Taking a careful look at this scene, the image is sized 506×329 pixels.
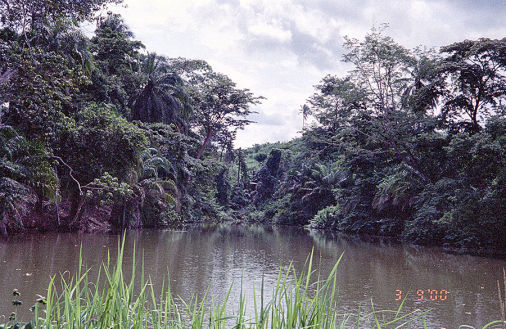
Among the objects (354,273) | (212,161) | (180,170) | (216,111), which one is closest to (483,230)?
(354,273)

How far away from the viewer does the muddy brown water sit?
4.72m

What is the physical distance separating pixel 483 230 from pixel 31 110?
10.9 m

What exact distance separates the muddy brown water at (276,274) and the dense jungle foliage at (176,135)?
5.85 ft

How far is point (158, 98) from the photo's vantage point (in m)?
19.1

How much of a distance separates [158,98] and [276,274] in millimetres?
13966

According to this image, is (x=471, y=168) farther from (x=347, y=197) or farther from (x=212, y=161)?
(x=212, y=161)

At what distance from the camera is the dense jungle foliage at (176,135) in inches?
342

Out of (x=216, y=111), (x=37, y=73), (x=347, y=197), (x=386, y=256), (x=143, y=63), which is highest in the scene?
(x=143, y=63)

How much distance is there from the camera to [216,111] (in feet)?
78.9

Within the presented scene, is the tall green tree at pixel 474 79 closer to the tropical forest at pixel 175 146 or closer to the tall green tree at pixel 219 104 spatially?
the tropical forest at pixel 175 146

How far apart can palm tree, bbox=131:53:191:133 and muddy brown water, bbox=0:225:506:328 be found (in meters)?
9.60

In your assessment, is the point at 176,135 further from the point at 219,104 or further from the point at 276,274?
the point at 276,274
